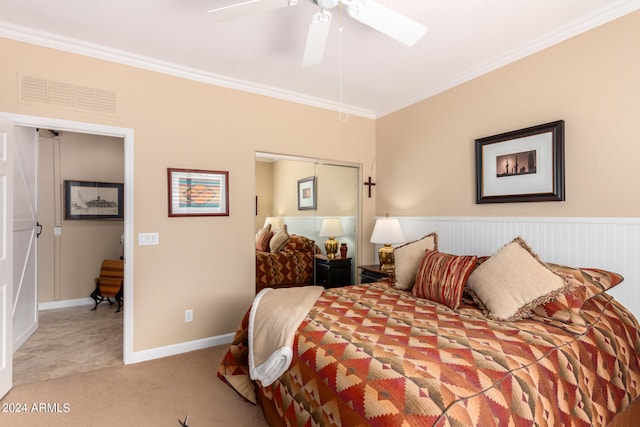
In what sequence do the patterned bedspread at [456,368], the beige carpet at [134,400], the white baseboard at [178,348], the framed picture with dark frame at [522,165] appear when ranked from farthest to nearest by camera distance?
the white baseboard at [178,348]
the framed picture with dark frame at [522,165]
the beige carpet at [134,400]
the patterned bedspread at [456,368]

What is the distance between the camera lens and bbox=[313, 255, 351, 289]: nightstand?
402cm

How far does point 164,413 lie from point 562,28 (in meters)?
3.91

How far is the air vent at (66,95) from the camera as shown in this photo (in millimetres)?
2473

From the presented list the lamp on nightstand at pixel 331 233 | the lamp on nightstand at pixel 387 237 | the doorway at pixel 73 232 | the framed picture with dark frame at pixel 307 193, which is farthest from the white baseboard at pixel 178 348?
the lamp on nightstand at pixel 387 237

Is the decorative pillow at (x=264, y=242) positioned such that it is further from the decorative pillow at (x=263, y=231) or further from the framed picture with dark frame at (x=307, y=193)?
the framed picture with dark frame at (x=307, y=193)

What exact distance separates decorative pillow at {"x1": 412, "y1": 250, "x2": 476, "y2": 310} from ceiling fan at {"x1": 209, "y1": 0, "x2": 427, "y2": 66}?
1512 millimetres

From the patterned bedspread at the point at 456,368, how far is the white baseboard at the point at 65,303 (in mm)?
4033

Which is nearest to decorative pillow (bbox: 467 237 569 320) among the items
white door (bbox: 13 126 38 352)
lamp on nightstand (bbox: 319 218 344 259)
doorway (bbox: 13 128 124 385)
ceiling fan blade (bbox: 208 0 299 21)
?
ceiling fan blade (bbox: 208 0 299 21)

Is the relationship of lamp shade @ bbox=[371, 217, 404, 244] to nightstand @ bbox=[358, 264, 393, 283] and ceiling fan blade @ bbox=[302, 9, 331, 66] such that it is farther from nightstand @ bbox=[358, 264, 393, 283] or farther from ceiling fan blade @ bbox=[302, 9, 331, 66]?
ceiling fan blade @ bbox=[302, 9, 331, 66]

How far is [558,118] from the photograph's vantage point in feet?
8.04

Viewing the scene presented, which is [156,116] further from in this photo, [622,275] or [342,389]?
[622,275]

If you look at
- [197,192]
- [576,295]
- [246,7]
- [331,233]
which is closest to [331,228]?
[331,233]

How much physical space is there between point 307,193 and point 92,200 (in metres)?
3.31

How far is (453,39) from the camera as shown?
2514mm
